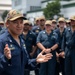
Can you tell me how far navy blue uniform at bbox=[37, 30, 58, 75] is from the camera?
23.0ft

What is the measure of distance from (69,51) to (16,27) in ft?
11.1

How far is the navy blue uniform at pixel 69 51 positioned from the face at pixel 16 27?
3147mm

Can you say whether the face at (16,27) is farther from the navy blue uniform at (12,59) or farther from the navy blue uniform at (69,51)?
the navy blue uniform at (69,51)

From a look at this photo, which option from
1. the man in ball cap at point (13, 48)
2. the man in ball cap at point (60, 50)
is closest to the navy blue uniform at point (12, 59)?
the man in ball cap at point (13, 48)

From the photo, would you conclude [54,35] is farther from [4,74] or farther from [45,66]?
[4,74]

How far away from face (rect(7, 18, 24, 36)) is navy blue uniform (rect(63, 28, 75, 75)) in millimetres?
3147

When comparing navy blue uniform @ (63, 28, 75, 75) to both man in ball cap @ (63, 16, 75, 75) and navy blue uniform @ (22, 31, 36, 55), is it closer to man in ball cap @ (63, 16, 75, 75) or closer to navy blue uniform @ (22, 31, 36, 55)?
man in ball cap @ (63, 16, 75, 75)

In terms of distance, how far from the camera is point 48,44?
6996 millimetres

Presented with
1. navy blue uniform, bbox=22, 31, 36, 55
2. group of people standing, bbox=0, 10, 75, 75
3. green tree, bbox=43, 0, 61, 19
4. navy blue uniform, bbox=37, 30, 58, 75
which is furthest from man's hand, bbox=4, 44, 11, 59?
green tree, bbox=43, 0, 61, 19

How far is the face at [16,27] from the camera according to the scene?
344 centimetres

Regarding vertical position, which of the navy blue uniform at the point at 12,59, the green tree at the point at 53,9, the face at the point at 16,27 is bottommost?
the green tree at the point at 53,9

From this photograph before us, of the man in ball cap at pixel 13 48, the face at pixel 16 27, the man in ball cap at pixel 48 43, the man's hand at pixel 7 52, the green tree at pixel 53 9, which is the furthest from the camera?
the green tree at pixel 53 9

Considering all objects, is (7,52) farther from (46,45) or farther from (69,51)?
(46,45)

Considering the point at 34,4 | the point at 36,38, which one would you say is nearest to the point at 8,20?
the point at 36,38
